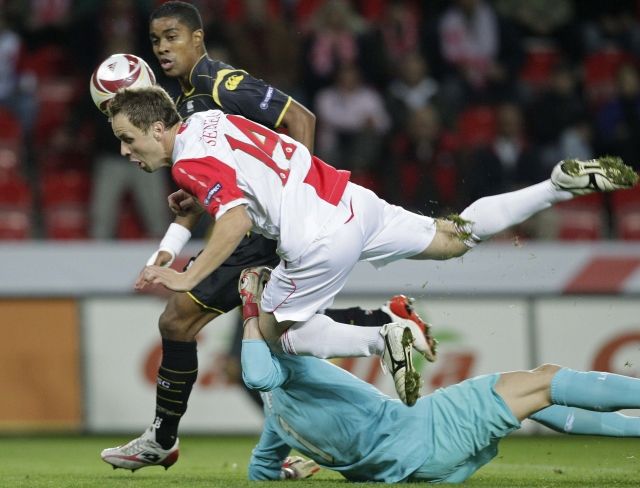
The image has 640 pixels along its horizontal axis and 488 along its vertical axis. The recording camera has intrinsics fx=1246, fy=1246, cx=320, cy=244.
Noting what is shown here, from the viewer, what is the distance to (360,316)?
20.6 ft

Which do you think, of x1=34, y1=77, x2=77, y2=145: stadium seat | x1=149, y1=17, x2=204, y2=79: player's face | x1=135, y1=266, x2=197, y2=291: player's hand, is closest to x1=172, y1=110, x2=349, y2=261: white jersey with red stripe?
x1=135, y1=266, x2=197, y2=291: player's hand

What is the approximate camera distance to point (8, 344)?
982 centimetres

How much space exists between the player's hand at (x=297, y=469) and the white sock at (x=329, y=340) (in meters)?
0.71

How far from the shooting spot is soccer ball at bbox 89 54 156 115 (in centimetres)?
639

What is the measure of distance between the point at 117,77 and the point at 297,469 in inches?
86.3

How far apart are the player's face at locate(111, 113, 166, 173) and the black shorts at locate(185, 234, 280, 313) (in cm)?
103

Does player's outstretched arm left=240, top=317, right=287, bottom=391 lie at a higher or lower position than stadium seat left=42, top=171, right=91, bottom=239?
lower

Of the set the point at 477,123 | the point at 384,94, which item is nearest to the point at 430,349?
the point at 477,123

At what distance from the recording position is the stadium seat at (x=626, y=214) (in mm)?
10789

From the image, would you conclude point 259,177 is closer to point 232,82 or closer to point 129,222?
point 232,82

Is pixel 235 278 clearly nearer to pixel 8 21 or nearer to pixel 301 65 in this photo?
pixel 301 65

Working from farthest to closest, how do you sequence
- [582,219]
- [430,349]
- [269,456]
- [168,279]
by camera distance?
[582,219] < [269,456] < [430,349] < [168,279]

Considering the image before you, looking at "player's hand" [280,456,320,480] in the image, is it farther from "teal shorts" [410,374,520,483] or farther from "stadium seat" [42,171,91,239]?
"stadium seat" [42,171,91,239]

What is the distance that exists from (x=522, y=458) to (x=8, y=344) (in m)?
4.34
